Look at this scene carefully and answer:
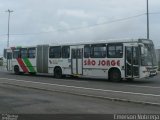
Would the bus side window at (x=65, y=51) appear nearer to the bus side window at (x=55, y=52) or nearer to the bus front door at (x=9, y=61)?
the bus side window at (x=55, y=52)

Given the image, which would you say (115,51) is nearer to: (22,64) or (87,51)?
(87,51)

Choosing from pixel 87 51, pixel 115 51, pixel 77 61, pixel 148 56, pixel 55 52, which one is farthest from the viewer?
pixel 55 52

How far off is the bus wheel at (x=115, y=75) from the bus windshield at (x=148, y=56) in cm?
197

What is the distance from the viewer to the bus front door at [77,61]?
3069cm

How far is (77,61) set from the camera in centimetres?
3094

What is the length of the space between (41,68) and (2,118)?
2342cm

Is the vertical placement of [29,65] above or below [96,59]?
below

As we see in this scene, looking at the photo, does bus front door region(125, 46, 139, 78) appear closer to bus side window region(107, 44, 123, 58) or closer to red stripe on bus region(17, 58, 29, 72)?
bus side window region(107, 44, 123, 58)

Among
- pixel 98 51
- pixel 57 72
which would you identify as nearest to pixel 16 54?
pixel 57 72

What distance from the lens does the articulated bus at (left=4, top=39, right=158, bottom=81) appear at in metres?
26.8

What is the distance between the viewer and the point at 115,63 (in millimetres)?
27750

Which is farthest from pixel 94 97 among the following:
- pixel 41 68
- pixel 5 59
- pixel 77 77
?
pixel 5 59

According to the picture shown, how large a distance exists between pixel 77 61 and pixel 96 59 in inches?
84.4

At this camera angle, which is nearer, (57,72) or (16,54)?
(57,72)
